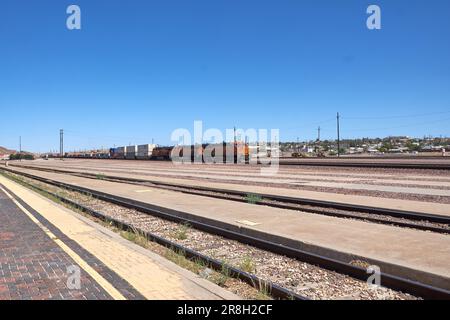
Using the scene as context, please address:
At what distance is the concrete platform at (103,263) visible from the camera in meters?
5.79

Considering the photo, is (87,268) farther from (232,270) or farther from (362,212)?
(362,212)

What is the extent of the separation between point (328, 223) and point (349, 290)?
4635mm

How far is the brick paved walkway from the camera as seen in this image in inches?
229

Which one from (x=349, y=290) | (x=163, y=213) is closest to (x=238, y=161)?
(x=163, y=213)

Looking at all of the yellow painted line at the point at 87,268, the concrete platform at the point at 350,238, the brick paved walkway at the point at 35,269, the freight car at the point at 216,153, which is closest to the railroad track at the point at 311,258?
the concrete platform at the point at 350,238

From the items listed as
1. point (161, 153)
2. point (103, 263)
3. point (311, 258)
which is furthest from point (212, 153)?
point (103, 263)

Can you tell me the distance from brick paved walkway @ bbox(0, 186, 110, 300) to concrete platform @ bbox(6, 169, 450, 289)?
13.8ft

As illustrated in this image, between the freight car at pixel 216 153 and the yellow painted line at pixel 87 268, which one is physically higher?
the freight car at pixel 216 153

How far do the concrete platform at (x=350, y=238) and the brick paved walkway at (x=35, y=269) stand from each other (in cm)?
422

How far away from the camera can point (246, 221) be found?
11.2 m

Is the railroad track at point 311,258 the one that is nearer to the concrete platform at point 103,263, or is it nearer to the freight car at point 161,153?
the concrete platform at point 103,263

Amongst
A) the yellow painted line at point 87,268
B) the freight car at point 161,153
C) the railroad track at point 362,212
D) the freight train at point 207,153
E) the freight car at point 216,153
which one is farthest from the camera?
the freight car at point 161,153
